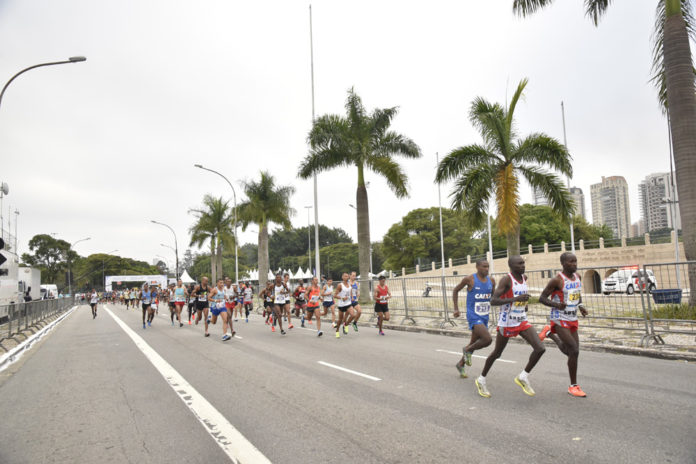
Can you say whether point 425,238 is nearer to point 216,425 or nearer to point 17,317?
point 17,317

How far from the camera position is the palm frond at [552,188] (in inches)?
721

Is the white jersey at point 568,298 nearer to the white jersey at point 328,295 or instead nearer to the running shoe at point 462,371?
the running shoe at point 462,371

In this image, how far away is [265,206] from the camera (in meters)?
35.1

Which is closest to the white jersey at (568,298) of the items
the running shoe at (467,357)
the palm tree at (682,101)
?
the running shoe at (467,357)

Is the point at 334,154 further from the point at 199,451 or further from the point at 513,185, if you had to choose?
the point at 199,451

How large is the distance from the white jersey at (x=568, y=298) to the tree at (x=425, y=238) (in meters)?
59.5

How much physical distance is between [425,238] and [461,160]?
4795 centimetres

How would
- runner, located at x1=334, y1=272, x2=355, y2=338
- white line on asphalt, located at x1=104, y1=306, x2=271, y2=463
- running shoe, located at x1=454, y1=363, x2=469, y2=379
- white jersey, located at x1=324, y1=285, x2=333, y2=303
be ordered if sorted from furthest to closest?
white jersey, located at x1=324, y1=285, x2=333, y2=303 < runner, located at x1=334, y1=272, x2=355, y2=338 < running shoe, located at x1=454, y1=363, x2=469, y2=379 < white line on asphalt, located at x1=104, y1=306, x2=271, y2=463

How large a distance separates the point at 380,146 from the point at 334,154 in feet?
8.31

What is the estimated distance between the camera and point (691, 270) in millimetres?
11281

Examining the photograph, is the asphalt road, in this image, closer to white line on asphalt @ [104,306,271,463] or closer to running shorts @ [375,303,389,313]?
white line on asphalt @ [104,306,271,463]

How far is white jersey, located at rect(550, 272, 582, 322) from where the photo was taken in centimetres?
603

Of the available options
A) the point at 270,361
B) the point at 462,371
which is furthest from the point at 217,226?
the point at 462,371

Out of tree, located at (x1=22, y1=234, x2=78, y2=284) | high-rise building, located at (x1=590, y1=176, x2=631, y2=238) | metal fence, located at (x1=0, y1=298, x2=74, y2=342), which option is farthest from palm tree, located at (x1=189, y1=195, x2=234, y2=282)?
high-rise building, located at (x1=590, y1=176, x2=631, y2=238)
